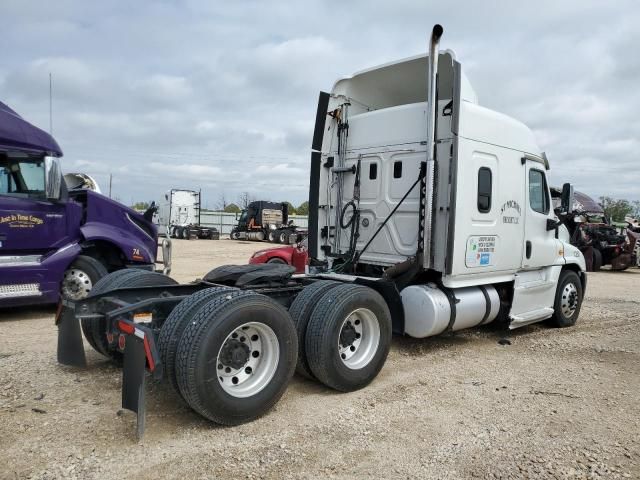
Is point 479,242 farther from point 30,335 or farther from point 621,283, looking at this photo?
point 621,283

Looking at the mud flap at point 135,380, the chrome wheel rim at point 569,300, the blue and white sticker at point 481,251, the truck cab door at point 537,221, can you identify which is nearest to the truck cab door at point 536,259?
the truck cab door at point 537,221

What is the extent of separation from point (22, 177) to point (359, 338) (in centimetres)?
565

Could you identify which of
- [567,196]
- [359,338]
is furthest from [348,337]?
[567,196]

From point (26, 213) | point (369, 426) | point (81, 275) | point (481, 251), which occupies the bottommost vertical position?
point (369, 426)

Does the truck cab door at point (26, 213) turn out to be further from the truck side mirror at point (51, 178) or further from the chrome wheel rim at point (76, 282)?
the chrome wheel rim at point (76, 282)

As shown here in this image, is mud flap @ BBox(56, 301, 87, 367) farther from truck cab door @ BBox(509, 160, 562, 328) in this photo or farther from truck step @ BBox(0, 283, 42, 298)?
truck cab door @ BBox(509, 160, 562, 328)

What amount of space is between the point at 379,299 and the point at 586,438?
1.95 meters

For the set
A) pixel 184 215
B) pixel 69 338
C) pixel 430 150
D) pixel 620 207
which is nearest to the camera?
pixel 69 338

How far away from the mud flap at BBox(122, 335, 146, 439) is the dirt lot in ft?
0.72

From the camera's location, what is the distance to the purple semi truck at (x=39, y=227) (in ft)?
22.8

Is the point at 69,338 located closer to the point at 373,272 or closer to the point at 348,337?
the point at 348,337

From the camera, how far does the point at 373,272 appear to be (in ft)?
21.3

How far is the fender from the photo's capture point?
7727 mm

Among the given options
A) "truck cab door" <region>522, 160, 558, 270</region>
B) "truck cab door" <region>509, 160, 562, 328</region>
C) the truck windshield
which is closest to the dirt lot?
"truck cab door" <region>509, 160, 562, 328</region>
